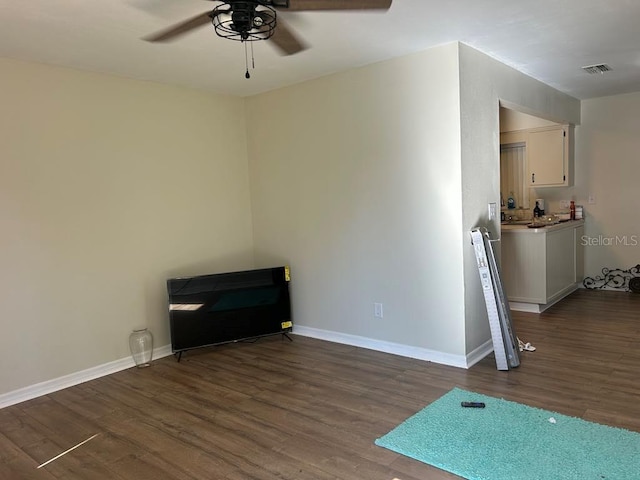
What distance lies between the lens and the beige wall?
3473 millimetres

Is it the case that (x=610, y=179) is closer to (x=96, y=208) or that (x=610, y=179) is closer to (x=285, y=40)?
(x=285, y=40)

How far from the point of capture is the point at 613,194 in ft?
19.9

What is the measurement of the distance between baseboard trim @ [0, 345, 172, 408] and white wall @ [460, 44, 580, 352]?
2.86 metres

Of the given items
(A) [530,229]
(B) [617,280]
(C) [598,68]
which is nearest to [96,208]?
(A) [530,229]

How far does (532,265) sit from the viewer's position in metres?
5.09

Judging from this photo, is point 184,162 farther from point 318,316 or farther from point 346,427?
point 346,427

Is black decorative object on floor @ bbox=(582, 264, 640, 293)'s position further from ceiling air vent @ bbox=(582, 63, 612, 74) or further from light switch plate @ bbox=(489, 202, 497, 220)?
light switch plate @ bbox=(489, 202, 497, 220)

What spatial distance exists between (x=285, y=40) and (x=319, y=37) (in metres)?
0.24

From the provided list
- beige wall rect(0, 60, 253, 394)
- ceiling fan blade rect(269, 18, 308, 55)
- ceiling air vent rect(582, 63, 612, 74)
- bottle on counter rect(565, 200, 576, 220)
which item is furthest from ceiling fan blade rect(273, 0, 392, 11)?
bottle on counter rect(565, 200, 576, 220)

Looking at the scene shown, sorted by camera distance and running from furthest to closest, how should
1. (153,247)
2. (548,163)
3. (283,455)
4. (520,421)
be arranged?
(548,163), (153,247), (520,421), (283,455)

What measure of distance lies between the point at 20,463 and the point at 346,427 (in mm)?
1859

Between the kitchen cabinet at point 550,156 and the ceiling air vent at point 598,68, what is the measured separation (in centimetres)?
136

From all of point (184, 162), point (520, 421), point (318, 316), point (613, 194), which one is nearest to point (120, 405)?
point (318, 316)

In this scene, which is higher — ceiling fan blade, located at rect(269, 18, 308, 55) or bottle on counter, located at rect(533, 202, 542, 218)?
ceiling fan blade, located at rect(269, 18, 308, 55)
